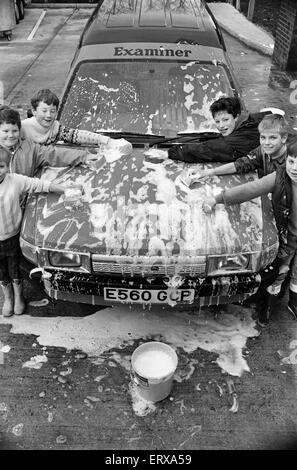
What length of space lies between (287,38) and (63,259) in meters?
7.69

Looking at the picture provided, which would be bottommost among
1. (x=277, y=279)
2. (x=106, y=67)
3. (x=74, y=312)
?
(x=74, y=312)

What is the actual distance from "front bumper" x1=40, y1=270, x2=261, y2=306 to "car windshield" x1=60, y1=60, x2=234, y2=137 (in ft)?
4.21

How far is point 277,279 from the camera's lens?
124 inches

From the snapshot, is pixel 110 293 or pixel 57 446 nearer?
pixel 57 446

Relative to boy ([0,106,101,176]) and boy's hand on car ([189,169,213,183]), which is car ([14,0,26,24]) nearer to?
boy ([0,106,101,176])

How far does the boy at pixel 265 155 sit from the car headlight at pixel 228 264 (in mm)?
636

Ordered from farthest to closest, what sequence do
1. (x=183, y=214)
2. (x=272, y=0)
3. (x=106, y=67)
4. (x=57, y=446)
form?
(x=272, y=0) → (x=106, y=67) → (x=183, y=214) → (x=57, y=446)

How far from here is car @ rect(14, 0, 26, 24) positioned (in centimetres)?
1185

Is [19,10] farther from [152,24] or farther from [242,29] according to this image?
[152,24]

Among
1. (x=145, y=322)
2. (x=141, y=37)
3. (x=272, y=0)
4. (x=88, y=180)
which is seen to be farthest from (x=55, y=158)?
(x=272, y=0)

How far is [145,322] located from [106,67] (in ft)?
7.28

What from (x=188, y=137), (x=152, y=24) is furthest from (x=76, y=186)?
(x=152, y=24)

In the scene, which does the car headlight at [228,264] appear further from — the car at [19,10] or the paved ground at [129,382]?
the car at [19,10]
